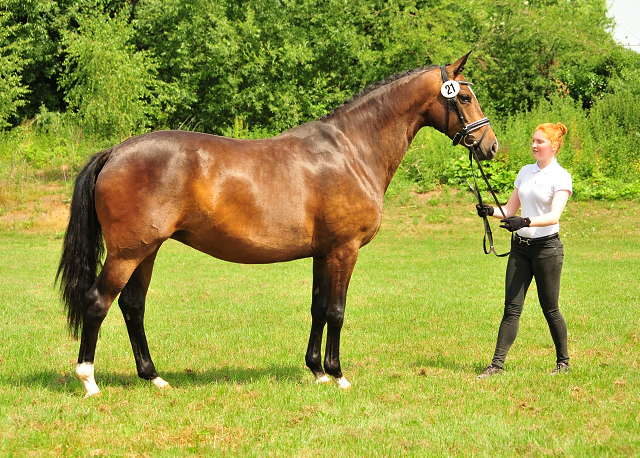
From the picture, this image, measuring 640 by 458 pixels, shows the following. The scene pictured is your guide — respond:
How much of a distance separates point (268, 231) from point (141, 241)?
37.6 inches

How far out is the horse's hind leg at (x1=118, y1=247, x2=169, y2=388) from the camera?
5148 mm

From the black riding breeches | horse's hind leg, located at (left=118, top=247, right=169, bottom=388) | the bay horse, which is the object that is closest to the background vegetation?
the black riding breeches

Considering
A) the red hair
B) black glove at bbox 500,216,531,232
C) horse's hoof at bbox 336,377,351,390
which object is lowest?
horse's hoof at bbox 336,377,351,390

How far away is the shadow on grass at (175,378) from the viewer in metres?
5.13

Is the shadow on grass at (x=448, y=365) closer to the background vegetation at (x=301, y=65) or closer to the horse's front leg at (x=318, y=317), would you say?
the horse's front leg at (x=318, y=317)

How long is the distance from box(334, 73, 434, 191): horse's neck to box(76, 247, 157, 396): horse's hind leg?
198cm

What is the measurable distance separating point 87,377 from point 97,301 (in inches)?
24.2

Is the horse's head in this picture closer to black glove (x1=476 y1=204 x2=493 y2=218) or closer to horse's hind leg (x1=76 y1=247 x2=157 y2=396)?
black glove (x1=476 y1=204 x2=493 y2=218)

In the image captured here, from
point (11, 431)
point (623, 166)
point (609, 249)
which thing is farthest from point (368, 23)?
point (11, 431)

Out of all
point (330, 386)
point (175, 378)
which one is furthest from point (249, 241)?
point (175, 378)

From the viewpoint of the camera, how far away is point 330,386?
17.0 feet

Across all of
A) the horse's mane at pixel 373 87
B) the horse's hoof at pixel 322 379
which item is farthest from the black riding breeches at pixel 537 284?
the horse's mane at pixel 373 87

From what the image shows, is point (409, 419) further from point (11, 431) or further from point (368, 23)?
point (368, 23)

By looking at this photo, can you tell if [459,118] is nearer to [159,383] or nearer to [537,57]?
[159,383]
